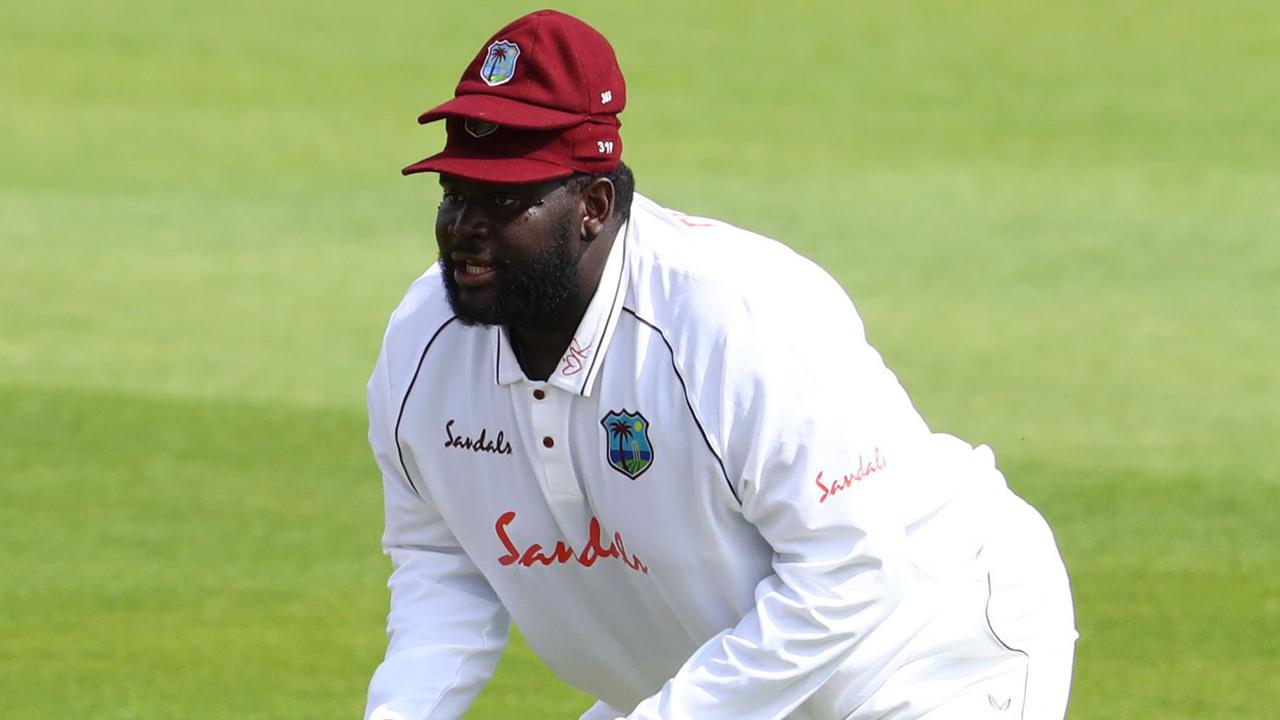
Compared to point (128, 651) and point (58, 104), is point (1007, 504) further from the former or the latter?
point (58, 104)

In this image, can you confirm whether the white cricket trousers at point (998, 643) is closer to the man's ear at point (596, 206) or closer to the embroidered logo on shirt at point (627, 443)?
the embroidered logo on shirt at point (627, 443)

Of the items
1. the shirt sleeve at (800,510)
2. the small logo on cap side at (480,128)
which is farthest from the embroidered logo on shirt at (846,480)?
the small logo on cap side at (480,128)

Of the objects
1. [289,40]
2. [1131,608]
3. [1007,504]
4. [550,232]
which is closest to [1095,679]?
[1131,608]

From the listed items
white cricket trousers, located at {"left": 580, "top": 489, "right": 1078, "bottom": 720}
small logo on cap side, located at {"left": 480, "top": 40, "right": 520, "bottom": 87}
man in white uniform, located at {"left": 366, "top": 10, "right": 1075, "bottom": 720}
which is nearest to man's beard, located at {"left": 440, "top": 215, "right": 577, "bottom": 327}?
man in white uniform, located at {"left": 366, "top": 10, "right": 1075, "bottom": 720}

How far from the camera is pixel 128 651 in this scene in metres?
7.39

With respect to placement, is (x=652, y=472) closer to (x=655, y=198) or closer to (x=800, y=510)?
(x=800, y=510)

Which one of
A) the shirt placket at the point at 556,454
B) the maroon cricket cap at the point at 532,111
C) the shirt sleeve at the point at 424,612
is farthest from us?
the shirt sleeve at the point at 424,612

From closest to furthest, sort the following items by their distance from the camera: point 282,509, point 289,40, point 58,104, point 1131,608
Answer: point 1131,608
point 282,509
point 58,104
point 289,40

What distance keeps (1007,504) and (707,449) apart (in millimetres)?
805

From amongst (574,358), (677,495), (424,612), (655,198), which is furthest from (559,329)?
(655,198)

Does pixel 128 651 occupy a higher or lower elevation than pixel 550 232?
lower

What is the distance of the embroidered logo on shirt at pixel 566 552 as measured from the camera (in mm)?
4070

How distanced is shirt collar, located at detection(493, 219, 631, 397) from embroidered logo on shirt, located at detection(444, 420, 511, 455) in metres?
0.20

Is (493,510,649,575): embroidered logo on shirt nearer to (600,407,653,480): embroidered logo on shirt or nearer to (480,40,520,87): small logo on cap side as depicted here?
(600,407,653,480): embroidered logo on shirt
